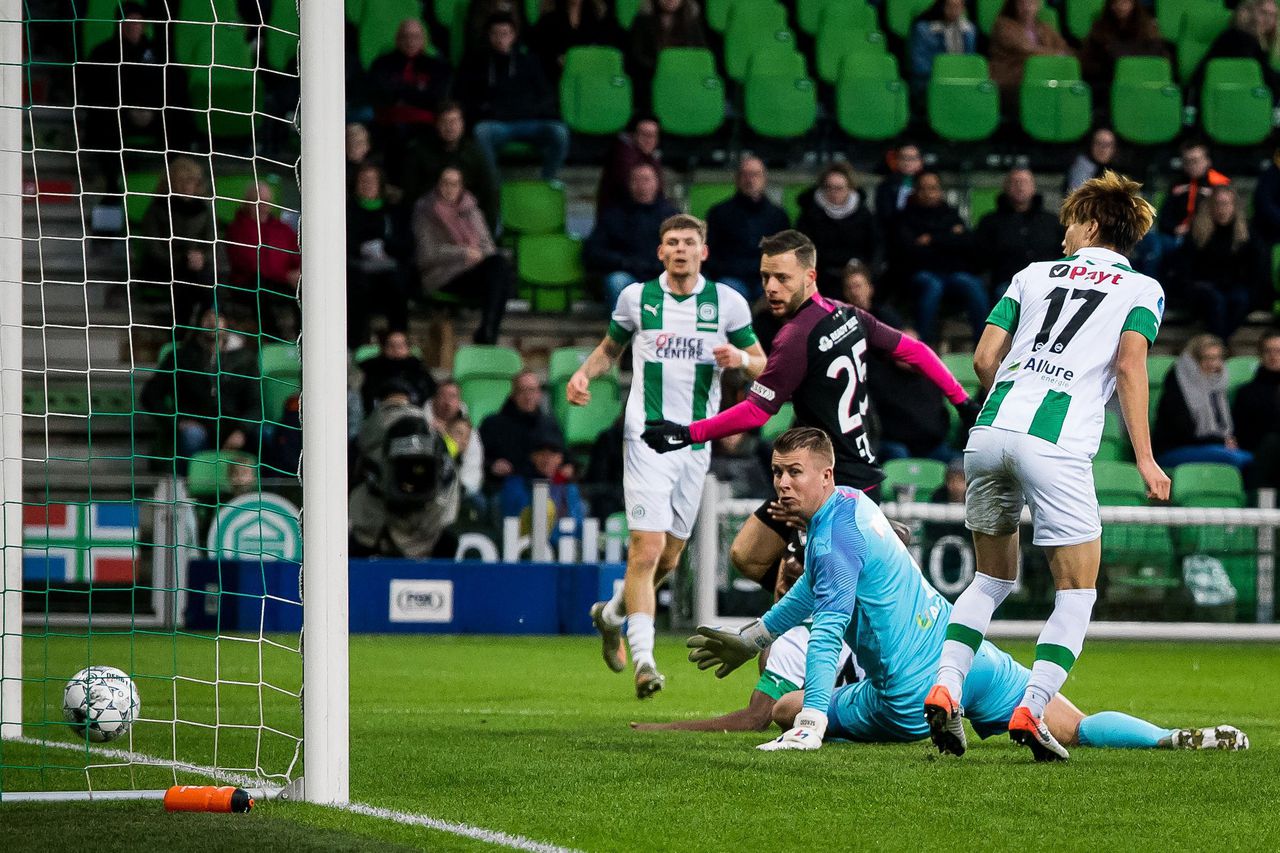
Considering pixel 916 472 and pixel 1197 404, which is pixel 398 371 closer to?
pixel 916 472

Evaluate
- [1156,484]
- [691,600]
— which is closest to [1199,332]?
[691,600]

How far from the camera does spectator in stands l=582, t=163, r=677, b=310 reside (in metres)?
14.7

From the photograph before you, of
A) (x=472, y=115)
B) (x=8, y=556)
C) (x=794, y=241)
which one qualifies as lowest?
(x=8, y=556)

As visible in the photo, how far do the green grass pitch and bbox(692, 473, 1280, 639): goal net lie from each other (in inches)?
127

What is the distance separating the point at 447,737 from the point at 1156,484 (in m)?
2.86

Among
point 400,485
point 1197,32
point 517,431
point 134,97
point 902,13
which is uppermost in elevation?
point 902,13

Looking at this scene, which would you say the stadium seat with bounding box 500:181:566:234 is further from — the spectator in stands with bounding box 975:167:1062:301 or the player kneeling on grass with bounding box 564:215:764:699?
the player kneeling on grass with bounding box 564:215:764:699

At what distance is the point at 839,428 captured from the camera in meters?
7.05

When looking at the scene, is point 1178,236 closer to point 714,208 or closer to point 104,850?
point 714,208

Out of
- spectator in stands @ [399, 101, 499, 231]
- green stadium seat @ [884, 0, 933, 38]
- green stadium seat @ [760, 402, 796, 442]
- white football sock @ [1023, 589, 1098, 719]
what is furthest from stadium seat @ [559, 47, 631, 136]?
white football sock @ [1023, 589, 1098, 719]

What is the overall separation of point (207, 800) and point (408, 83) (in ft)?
38.9

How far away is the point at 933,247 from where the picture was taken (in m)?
15.0

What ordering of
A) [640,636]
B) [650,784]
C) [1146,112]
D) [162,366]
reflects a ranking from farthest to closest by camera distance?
[1146,112] < [162,366] < [640,636] < [650,784]

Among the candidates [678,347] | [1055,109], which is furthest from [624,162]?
[678,347]
